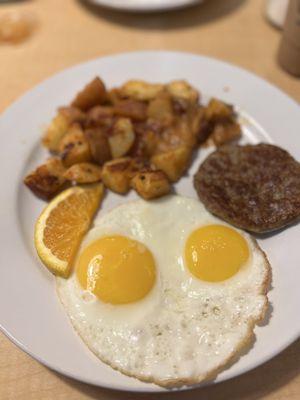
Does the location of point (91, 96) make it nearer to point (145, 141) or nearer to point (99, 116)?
point (99, 116)

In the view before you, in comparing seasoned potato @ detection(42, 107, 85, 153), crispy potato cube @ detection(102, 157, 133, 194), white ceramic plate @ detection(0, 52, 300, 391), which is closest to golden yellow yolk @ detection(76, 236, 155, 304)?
white ceramic plate @ detection(0, 52, 300, 391)

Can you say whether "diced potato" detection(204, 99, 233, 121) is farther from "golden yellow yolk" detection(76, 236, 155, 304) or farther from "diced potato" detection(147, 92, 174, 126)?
"golden yellow yolk" detection(76, 236, 155, 304)

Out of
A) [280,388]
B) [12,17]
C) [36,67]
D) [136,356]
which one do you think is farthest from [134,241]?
[12,17]

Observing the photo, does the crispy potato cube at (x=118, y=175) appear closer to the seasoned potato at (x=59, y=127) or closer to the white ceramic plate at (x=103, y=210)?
the white ceramic plate at (x=103, y=210)

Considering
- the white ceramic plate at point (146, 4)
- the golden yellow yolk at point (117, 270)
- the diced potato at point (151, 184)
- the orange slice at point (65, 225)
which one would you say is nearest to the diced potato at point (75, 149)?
the orange slice at point (65, 225)

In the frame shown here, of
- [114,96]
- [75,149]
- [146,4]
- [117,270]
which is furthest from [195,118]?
[146,4]

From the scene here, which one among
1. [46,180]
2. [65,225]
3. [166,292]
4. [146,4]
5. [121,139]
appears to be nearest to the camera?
[166,292]
